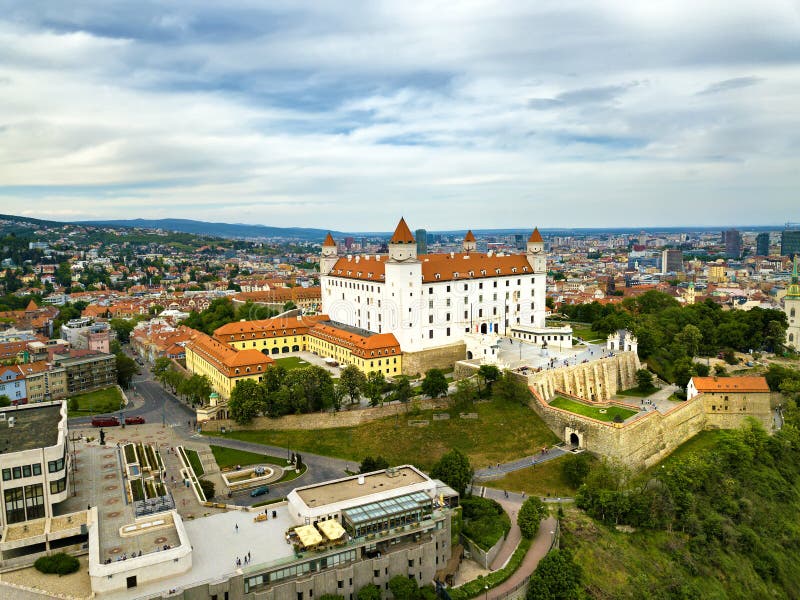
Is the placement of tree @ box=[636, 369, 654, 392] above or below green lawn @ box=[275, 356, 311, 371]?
below

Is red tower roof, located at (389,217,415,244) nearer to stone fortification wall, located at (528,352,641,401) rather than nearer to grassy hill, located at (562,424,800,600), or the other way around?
stone fortification wall, located at (528,352,641,401)

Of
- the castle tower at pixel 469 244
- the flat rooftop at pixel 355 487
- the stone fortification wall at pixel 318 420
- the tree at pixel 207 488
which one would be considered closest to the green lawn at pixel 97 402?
the stone fortification wall at pixel 318 420

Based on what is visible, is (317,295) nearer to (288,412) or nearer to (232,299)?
(232,299)

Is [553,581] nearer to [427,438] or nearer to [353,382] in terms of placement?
[427,438]

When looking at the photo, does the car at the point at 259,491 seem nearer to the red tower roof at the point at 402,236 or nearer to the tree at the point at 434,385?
the tree at the point at 434,385

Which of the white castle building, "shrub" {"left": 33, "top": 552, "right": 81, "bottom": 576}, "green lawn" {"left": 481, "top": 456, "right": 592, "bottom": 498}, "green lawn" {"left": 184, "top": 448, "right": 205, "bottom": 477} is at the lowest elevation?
"green lawn" {"left": 481, "top": 456, "right": 592, "bottom": 498}

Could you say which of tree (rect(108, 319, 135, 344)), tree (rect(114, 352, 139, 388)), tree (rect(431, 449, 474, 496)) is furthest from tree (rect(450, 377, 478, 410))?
tree (rect(108, 319, 135, 344))
